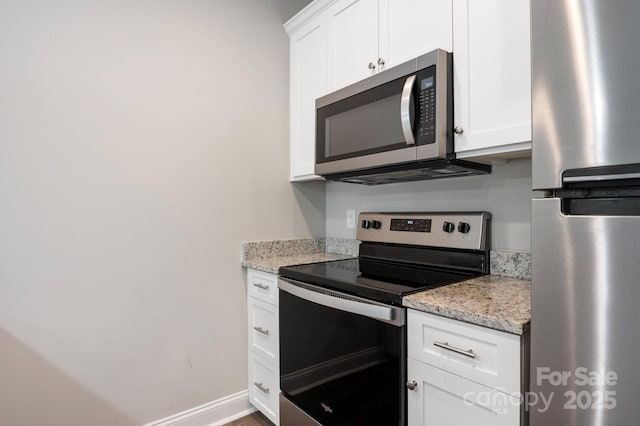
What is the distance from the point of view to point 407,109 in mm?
1414

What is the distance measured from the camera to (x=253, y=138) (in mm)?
2133

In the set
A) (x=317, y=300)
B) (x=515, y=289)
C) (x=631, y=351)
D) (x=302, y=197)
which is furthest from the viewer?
(x=302, y=197)

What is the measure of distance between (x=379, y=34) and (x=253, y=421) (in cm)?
212

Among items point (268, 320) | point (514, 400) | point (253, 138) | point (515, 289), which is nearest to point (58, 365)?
point (268, 320)

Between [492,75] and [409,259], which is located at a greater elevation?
[492,75]

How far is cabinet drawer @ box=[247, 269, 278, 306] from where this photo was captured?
184cm

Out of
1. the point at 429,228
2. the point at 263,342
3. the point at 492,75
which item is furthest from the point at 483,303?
the point at 263,342

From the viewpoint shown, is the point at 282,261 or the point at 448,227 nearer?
the point at 448,227

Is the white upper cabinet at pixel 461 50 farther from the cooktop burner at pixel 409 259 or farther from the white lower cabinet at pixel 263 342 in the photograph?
the white lower cabinet at pixel 263 342

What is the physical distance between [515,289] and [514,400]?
0.44m

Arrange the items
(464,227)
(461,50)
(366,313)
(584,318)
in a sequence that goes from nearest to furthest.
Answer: (584,318), (366,313), (461,50), (464,227)

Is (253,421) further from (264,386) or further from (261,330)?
(261,330)

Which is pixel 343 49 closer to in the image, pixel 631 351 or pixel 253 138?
pixel 253 138

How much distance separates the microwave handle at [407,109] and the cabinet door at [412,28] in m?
0.17
